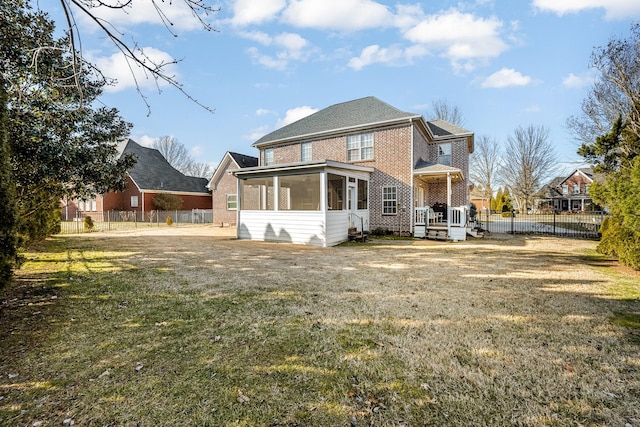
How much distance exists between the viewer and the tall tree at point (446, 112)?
32656 millimetres

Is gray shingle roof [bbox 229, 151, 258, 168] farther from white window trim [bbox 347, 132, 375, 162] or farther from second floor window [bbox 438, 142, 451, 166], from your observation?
second floor window [bbox 438, 142, 451, 166]

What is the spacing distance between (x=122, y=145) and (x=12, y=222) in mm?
33588

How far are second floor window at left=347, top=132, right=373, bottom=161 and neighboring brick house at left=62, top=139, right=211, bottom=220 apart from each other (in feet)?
70.9

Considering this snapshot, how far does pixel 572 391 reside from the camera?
8.02 feet

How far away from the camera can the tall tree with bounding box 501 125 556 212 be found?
38281mm

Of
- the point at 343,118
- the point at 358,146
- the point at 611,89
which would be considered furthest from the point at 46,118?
the point at 611,89

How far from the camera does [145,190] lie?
93.1 feet

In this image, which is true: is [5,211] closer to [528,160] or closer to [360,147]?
[360,147]

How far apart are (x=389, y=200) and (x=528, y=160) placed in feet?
116

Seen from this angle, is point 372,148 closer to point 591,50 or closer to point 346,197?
point 346,197

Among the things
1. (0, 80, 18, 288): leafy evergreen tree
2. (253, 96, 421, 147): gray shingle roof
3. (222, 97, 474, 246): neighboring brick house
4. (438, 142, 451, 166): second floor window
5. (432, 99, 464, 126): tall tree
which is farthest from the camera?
(432, 99, 464, 126): tall tree

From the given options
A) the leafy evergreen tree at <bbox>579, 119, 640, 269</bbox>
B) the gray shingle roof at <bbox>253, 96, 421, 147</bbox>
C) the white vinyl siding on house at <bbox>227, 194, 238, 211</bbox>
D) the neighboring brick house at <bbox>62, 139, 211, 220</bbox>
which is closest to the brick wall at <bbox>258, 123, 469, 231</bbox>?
the gray shingle roof at <bbox>253, 96, 421, 147</bbox>

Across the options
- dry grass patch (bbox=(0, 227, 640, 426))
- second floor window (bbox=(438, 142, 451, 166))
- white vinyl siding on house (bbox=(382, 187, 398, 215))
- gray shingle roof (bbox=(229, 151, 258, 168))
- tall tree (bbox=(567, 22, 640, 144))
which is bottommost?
dry grass patch (bbox=(0, 227, 640, 426))

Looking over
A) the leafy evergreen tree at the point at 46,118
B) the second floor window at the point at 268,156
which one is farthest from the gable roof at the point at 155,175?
the leafy evergreen tree at the point at 46,118
